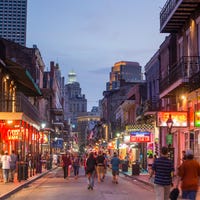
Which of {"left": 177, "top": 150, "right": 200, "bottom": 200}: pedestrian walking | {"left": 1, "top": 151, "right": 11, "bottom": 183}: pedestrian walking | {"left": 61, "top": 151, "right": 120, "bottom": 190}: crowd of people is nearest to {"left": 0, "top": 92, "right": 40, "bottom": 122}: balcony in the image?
{"left": 1, "top": 151, "right": 11, "bottom": 183}: pedestrian walking

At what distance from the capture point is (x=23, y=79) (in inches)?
1583

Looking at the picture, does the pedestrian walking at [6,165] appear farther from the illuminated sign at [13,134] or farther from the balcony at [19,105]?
the balcony at [19,105]

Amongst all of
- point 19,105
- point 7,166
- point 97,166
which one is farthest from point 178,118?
point 19,105

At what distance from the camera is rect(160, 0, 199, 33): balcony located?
2694 centimetres

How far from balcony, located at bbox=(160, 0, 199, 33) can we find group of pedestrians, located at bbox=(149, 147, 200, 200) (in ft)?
48.9

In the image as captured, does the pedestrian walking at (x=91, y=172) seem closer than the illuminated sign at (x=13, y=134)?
Yes

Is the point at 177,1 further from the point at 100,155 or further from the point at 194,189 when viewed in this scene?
the point at 194,189

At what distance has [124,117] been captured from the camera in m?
78.8

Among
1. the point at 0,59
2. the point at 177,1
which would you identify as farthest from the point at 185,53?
the point at 0,59

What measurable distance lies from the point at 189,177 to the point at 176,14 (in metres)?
18.2

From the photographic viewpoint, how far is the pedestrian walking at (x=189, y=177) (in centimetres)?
1174

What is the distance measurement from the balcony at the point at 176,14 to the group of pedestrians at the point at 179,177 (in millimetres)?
14909

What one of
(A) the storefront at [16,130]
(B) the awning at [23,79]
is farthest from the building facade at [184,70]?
(B) the awning at [23,79]

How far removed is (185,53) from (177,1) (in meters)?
5.19
